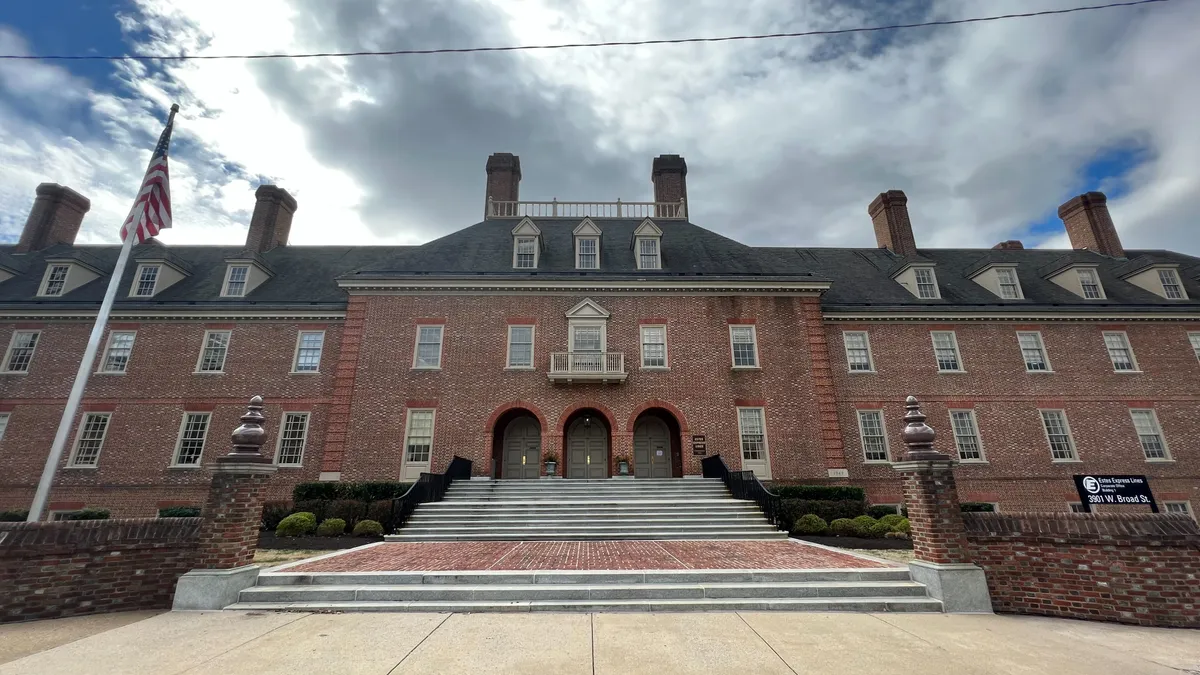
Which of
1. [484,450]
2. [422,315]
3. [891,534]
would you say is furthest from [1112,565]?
[422,315]

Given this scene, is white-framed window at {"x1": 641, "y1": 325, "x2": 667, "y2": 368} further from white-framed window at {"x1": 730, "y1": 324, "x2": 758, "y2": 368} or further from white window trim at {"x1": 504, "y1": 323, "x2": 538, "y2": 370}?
white window trim at {"x1": 504, "y1": 323, "x2": 538, "y2": 370}

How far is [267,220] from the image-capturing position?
2450 cm

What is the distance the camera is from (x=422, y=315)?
19.0 metres

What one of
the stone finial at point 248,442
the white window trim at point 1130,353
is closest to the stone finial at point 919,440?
the stone finial at point 248,442

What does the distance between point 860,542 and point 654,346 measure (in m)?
9.64

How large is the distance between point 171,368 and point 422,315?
10336 millimetres

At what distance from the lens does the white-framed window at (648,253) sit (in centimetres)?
2055

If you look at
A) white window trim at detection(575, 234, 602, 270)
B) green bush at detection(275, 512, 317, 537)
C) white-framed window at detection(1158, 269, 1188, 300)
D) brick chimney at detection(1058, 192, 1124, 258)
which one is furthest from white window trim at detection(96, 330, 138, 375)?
brick chimney at detection(1058, 192, 1124, 258)

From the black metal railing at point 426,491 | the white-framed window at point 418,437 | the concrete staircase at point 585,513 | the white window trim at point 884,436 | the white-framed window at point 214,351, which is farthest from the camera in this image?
the white-framed window at point 214,351

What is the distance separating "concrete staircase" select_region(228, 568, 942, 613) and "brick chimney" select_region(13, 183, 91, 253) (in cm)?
2977

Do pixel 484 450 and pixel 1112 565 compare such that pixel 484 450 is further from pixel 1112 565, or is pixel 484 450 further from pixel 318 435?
pixel 1112 565

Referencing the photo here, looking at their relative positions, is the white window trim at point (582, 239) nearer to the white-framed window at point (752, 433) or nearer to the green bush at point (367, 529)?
the white-framed window at point (752, 433)

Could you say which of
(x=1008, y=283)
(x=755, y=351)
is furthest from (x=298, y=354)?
(x=1008, y=283)

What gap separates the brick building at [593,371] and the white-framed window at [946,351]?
0.09 meters
